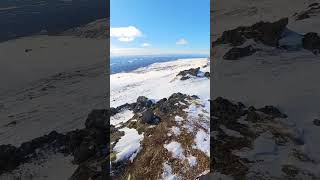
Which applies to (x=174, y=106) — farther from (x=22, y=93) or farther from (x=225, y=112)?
(x=22, y=93)

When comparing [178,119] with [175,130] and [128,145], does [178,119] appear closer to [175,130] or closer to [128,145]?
[175,130]

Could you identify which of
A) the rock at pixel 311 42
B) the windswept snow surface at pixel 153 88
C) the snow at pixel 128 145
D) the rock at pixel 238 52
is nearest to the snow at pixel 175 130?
the snow at pixel 128 145

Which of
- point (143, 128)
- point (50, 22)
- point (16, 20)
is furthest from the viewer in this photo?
point (50, 22)

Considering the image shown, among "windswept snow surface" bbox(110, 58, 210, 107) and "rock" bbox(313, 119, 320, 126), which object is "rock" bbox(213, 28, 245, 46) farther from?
"rock" bbox(313, 119, 320, 126)

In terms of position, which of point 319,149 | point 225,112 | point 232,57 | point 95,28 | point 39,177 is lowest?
point 39,177

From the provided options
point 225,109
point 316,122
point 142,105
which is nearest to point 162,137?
point 225,109

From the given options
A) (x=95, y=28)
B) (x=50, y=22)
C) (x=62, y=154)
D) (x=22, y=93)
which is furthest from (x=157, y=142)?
(x=50, y=22)
